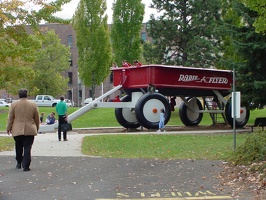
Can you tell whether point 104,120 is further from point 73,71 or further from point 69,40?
point 69,40

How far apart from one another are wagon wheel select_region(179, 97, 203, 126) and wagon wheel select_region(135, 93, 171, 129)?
4590mm

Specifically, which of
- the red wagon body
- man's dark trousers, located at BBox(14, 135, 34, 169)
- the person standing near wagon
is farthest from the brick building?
the person standing near wagon

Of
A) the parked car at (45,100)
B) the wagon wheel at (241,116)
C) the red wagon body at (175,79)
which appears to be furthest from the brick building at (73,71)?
the red wagon body at (175,79)

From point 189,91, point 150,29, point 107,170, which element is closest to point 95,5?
point 150,29

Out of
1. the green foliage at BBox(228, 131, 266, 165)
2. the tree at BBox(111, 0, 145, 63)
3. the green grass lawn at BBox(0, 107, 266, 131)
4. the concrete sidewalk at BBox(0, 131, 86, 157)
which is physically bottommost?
the green grass lawn at BBox(0, 107, 266, 131)

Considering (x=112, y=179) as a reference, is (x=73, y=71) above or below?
above

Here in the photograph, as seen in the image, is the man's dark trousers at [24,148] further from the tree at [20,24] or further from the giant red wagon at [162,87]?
the giant red wagon at [162,87]

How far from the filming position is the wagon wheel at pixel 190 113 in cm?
2927

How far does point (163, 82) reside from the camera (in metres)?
24.7

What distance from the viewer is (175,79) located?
82.3ft

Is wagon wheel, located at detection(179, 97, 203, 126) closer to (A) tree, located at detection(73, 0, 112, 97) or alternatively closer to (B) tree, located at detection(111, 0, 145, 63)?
(B) tree, located at detection(111, 0, 145, 63)

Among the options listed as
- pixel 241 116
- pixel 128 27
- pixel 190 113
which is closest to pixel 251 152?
pixel 241 116

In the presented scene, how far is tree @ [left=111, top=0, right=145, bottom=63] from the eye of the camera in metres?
44.1

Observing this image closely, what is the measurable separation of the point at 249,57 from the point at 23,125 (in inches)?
495
